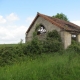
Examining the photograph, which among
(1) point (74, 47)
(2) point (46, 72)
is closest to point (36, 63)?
(2) point (46, 72)

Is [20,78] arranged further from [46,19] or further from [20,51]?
[46,19]

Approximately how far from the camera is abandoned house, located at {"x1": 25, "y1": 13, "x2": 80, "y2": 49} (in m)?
26.4

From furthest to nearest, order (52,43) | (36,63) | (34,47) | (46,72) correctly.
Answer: (52,43)
(34,47)
(36,63)
(46,72)

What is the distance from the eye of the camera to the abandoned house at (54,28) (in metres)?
26.4

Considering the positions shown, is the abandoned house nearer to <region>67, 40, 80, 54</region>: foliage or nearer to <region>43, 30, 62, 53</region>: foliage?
<region>67, 40, 80, 54</region>: foliage

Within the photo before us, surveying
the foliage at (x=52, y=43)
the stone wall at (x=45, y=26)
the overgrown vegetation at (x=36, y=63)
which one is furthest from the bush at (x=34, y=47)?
the stone wall at (x=45, y=26)

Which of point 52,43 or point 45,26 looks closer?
point 52,43

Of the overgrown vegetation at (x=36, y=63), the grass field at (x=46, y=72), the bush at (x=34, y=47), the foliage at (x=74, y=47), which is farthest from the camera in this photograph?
the foliage at (x=74, y=47)

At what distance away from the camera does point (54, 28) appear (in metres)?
27.4

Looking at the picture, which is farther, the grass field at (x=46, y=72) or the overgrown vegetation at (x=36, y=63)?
the overgrown vegetation at (x=36, y=63)

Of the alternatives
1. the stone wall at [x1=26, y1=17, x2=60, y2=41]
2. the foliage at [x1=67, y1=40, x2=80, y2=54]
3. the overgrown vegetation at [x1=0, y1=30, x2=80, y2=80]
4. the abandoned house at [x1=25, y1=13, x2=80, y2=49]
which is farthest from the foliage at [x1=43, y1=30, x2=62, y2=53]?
the foliage at [x1=67, y1=40, x2=80, y2=54]

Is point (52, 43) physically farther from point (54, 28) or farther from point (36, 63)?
point (36, 63)

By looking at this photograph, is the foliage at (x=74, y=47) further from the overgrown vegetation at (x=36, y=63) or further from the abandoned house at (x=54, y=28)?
the abandoned house at (x=54, y=28)

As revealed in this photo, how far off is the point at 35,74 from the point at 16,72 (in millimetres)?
1143
